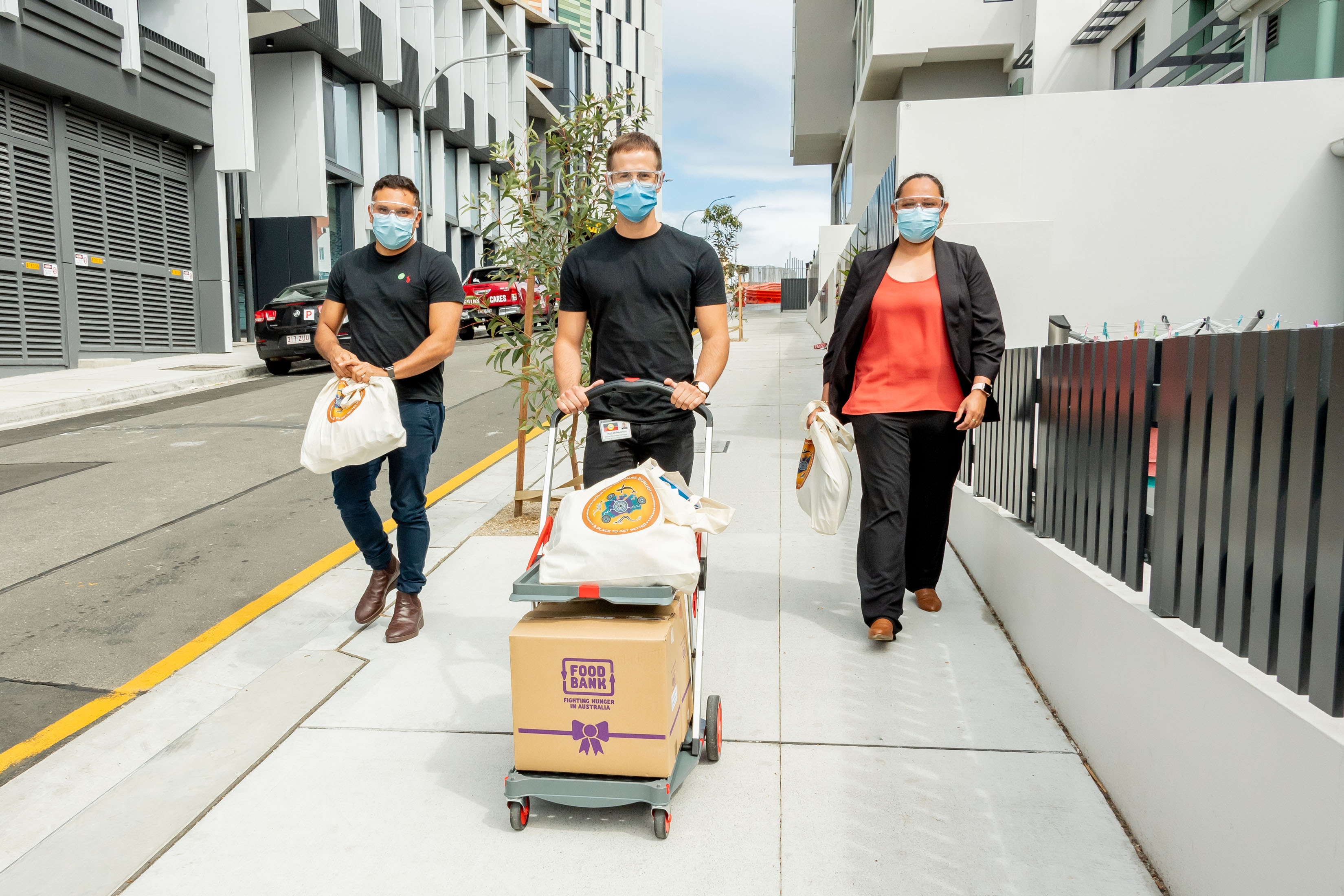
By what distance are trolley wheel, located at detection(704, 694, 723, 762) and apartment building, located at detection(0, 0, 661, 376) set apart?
14.9ft

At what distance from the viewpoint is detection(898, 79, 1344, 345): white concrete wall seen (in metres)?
8.73

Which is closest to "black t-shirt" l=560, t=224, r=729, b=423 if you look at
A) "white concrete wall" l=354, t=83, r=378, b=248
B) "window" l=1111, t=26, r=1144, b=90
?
"window" l=1111, t=26, r=1144, b=90

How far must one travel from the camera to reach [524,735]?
284 cm

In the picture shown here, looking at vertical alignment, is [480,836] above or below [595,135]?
below

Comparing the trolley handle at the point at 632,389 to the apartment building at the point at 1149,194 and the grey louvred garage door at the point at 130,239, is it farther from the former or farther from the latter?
the grey louvred garage door at the point at 130,239

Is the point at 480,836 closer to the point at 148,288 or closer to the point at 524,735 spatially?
the point at 524,735

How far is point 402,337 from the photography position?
445 cm

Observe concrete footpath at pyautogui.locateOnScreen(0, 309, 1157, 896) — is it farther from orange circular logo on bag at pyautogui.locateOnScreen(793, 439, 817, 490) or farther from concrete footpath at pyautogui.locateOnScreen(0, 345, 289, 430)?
concrete footpath at pyautogui.locateOnScreen(0, 345, 289, 430)

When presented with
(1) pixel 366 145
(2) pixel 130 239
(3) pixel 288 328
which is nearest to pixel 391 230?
(3) pixel 288 328

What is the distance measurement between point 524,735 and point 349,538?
406cm

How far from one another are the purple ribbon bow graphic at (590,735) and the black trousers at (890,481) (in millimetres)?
1839

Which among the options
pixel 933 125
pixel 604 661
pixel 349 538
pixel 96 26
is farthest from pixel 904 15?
pixel 604 661

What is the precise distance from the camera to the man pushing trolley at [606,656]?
2.76 meters

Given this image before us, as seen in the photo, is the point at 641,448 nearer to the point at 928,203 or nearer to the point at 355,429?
the point at 355,429
